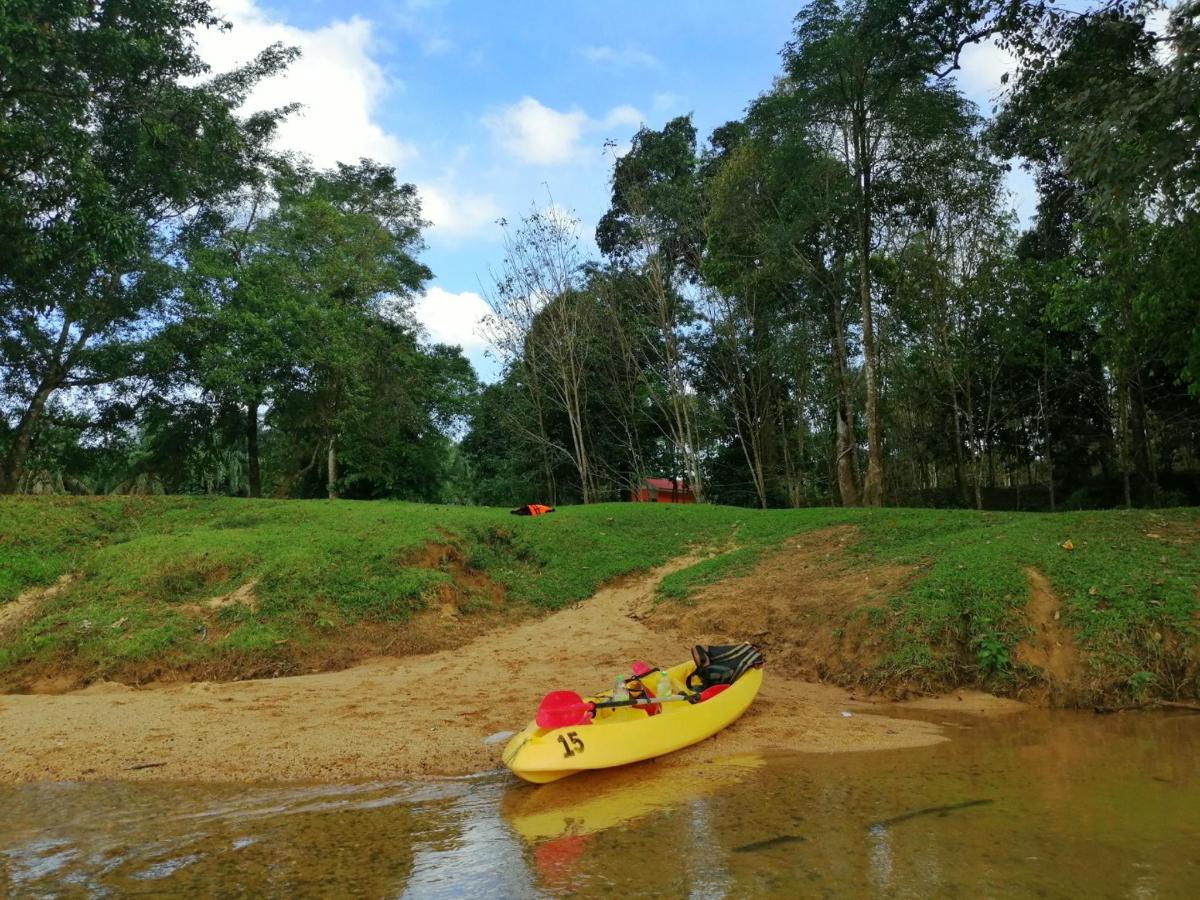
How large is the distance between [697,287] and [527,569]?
16.6m

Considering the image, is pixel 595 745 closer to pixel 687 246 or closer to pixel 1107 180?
pixel 1107 180

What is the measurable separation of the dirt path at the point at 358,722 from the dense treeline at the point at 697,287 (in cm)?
802

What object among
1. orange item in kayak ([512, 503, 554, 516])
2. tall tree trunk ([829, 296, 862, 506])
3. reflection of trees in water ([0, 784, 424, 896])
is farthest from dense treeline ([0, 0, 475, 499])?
tall tree trunk ([829, 296, 862, 506])

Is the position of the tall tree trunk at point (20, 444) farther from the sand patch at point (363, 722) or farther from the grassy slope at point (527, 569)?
the sand patch at point (363, 722)

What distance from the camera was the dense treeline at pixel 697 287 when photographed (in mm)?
13602

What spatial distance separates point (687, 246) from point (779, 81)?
8.34 metres

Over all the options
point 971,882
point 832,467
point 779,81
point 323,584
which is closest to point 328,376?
point 323,584

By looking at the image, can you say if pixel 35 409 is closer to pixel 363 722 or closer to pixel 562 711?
pixel 363 722

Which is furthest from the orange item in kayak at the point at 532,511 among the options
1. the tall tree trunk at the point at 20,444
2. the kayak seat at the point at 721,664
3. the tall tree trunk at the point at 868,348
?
the tall tree trunk at the point at 20,444

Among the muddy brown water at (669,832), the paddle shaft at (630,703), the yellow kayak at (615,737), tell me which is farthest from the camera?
the paddle shaft at (630,703)

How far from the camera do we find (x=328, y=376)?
2473cm

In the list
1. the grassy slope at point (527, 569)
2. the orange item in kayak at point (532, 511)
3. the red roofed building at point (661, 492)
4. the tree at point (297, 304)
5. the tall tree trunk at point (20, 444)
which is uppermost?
the tree at point (297, 304)

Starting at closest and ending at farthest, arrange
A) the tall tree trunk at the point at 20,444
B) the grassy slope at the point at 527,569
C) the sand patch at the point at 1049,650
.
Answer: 1. the sand patch at the point at 1049,650
2. the grassy slope at the point at 527,569
3. the tall tree trunk at the point at 20,444

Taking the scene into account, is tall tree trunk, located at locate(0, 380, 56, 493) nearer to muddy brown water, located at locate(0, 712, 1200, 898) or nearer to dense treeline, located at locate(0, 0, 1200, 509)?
dense treeline, located at locate(0, 0, 1200, 509)
